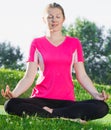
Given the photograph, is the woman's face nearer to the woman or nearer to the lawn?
the woman

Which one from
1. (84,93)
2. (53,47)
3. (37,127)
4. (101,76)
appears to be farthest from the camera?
(101,76)

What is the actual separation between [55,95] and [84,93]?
797 centimetres

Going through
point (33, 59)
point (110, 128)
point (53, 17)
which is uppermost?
point (53, 17)

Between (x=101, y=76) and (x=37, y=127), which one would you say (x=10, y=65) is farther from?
(x=37, y=127)

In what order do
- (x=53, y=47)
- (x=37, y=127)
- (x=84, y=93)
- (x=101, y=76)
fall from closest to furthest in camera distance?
1. (x=37, y=127)
2. (x=53, y=47)
3. (x=84, y=93)
4. (x=101, y=76)

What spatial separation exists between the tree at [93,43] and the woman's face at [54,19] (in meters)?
55.8

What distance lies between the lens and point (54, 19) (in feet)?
24.8

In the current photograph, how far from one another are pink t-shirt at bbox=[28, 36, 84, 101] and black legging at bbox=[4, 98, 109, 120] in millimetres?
97

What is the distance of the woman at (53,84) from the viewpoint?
750cm

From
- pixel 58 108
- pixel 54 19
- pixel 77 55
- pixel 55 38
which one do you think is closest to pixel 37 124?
pixel 58 108

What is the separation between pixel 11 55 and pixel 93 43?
9953mm

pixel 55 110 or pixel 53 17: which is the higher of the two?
pixel 53 17

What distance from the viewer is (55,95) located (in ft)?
24.8

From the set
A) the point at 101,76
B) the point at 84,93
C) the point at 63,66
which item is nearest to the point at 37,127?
the point at 63,66
